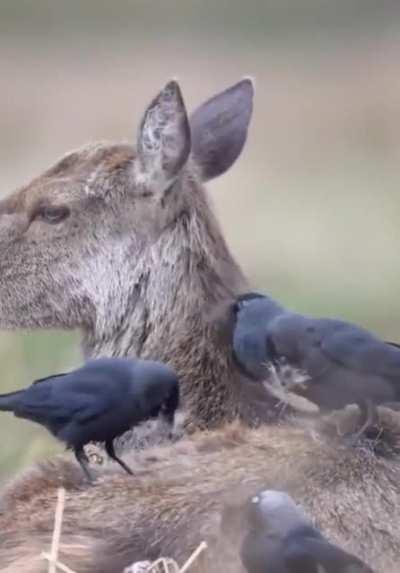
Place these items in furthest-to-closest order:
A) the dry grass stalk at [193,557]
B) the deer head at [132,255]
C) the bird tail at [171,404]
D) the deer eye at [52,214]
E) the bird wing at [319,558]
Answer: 1. the deer eye at [52,214]
2. the deer head at [132,255]
3. the bird tail at [171,404]
4. the dry grass stalk at [193,557]
5. the bird wing at [319,558]

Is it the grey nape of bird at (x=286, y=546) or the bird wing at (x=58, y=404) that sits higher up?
the bird wing at (x=58, y=404)

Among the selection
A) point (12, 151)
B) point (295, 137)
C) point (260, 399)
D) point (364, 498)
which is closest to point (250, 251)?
point (12, 151)

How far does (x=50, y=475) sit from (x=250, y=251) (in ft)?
23.3

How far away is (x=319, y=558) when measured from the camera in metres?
5.27

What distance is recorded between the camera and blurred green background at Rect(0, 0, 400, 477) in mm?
12195

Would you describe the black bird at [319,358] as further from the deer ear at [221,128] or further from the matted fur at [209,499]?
the deer ear at [221,128]

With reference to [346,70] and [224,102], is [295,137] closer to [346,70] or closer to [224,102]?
[346,70]

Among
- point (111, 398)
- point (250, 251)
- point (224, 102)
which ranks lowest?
point (250, 251)

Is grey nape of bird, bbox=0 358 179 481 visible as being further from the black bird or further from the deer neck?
the deer neck

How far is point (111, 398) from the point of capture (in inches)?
242

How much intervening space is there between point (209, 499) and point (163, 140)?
1624 mm

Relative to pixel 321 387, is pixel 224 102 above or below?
above

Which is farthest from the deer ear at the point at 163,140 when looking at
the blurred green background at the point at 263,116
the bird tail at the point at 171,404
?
the blurred green background at the point at 263,116

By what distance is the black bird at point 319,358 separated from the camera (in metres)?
6.12
